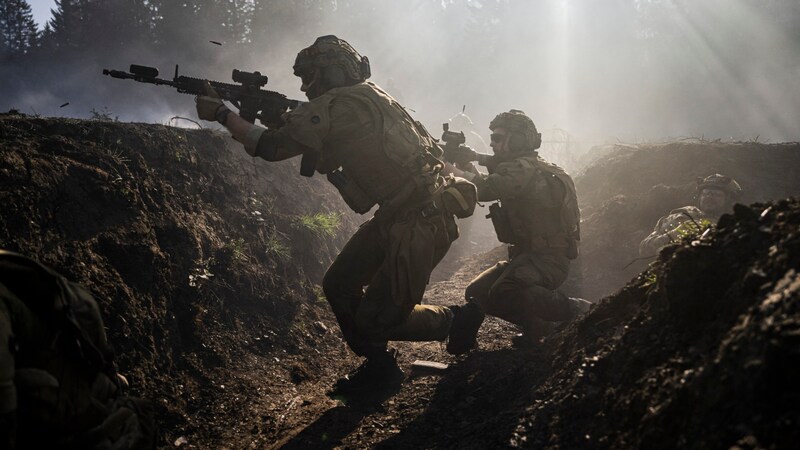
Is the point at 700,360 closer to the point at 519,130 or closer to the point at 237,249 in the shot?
the point at 519,130

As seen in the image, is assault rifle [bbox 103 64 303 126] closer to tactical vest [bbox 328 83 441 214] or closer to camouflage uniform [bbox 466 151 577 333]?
tactical vest [bbox 328 83 441 214]

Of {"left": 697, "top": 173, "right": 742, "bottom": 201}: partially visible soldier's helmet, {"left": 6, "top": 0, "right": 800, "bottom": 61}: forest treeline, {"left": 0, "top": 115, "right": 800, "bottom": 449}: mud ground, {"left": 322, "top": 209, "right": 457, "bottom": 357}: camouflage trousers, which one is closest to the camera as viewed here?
{"left": 0, "top": 115, "right": 800, "bottom": 449}: mud ground

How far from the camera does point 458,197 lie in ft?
13.6

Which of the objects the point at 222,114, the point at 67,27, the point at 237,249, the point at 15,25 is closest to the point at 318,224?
the point at 237,249

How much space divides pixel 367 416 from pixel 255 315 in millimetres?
1995

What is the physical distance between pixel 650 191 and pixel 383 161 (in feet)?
25.2

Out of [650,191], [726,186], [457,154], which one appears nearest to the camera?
[457,154]

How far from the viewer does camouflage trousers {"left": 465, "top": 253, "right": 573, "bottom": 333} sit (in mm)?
4688

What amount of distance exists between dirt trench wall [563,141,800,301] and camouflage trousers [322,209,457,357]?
492 cm

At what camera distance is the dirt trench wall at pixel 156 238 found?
10.9 ft

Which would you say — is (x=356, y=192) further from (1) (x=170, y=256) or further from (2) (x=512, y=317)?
(2) (x=512, y=317)

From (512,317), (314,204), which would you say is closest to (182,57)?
(314,204)

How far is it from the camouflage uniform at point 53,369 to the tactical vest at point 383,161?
8.17 ft

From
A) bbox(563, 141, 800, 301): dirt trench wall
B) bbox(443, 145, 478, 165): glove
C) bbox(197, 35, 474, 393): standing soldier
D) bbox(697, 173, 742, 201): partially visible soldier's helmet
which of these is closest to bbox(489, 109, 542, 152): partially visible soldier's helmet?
bbox(443, 145, 478, 165): glove
